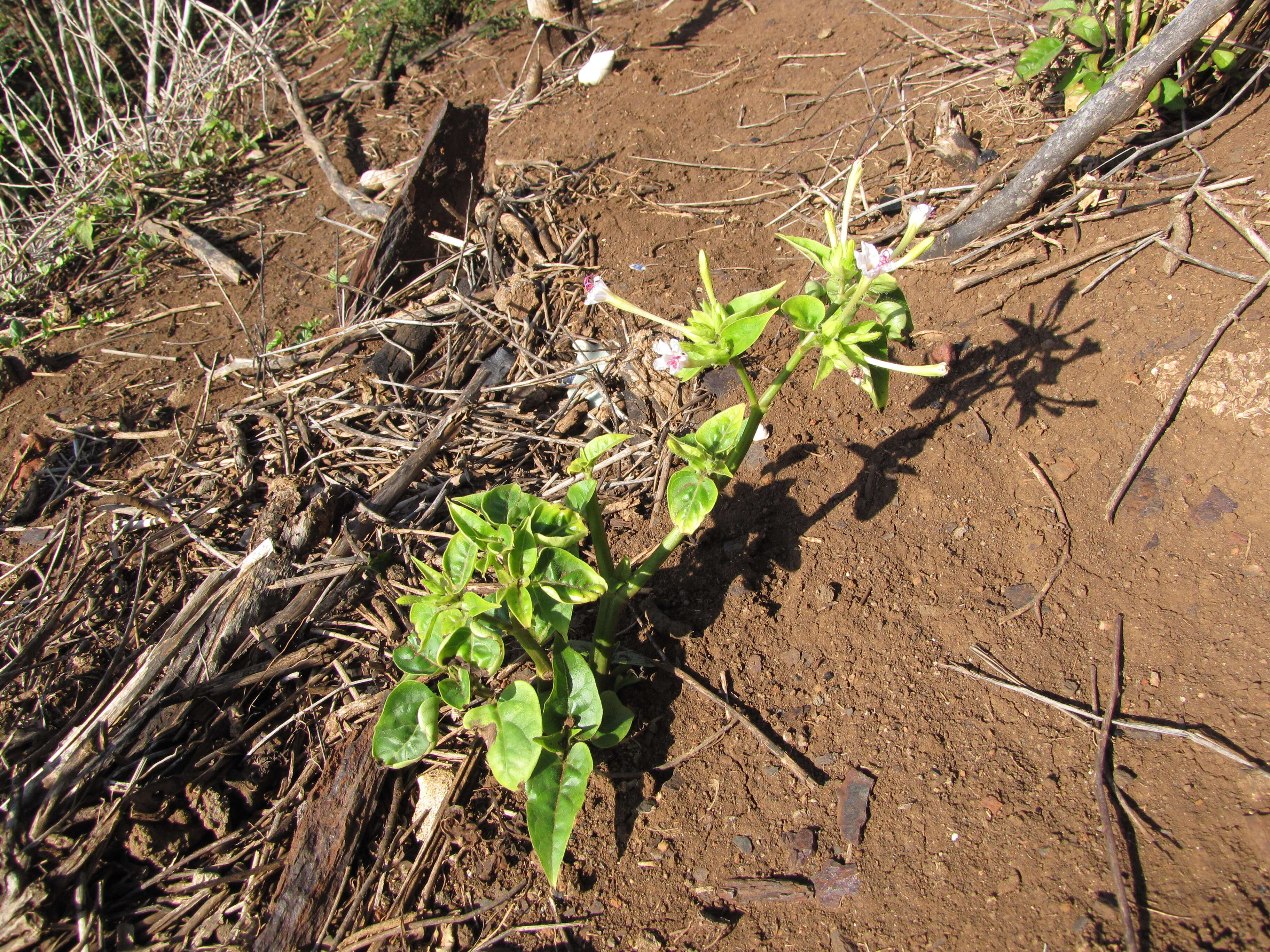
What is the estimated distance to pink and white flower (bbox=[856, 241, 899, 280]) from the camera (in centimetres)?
151

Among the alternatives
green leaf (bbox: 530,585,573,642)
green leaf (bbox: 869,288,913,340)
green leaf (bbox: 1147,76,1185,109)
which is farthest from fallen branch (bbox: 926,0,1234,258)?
green leaf (bbox: 530,585,573,642)

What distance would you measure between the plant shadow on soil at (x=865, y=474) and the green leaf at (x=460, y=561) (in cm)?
79

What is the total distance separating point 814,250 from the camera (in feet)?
5.82

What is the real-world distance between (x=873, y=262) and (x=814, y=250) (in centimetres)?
28

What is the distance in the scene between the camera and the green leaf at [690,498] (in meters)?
1.68

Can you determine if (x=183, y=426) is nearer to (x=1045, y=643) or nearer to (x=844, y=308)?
(x=844, y=308)

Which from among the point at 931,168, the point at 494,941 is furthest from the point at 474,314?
the point at 494,941

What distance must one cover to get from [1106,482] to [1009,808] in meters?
0.99

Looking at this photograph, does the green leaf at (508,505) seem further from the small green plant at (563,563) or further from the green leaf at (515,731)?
the green leaf at (515,731)

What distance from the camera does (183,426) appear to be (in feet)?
9.87

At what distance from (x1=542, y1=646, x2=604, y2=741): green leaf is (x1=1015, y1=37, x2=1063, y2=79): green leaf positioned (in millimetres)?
2735

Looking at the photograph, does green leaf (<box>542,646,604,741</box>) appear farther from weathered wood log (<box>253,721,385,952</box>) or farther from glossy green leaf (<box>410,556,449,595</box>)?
weathered wood log (<box>253,721,385,952</box>)

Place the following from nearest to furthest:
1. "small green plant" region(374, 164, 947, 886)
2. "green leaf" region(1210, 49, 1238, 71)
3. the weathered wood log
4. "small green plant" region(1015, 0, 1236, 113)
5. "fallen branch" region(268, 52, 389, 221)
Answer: "small green plant" region(374, 164, 947, 886) → the weathered wood log → "green leaf" region(1210, 49, 1238, 71) → "small green plant" region(1015, 0, 1236, 113) → "fallen branch" region(268, 52, 389, 221)

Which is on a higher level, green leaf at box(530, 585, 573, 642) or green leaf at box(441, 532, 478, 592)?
green leaf at box(441, 532, 478, 592)
